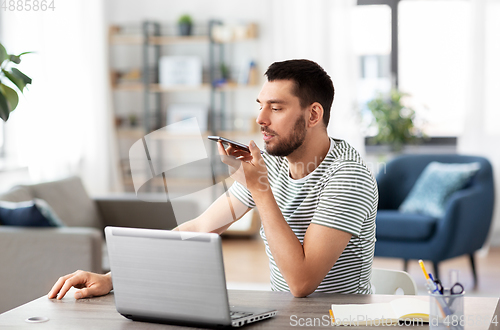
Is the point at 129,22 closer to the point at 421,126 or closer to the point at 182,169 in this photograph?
the point at 421,126

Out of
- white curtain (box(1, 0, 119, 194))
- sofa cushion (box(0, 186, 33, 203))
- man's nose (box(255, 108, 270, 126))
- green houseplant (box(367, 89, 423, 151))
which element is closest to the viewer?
man's nose (box(255, 108, 270, 126))

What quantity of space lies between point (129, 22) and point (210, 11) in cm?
74

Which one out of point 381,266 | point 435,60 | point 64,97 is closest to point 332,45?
point 435,60

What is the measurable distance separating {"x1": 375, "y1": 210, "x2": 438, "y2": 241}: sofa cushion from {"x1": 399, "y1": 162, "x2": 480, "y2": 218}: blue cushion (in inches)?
6.6

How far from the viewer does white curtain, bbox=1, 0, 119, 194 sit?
414 cm

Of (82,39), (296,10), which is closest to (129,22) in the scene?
(82,39)

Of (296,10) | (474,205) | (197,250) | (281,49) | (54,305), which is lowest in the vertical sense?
(474,205)

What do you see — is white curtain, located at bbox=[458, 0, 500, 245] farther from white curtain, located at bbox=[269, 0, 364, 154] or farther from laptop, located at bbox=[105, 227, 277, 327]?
laptop, located at bbox=[105, 227, 277, 327]

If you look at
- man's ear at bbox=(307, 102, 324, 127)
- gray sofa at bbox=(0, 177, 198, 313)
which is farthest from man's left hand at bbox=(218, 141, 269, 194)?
gray sofa at bbox=(0, 177, 198, 313)

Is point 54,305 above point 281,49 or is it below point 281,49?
below

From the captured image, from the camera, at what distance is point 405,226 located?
11.5 feet

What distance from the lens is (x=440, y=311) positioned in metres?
1.13

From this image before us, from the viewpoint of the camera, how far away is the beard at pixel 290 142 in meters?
1.59

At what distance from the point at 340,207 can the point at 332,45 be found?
3.57m
